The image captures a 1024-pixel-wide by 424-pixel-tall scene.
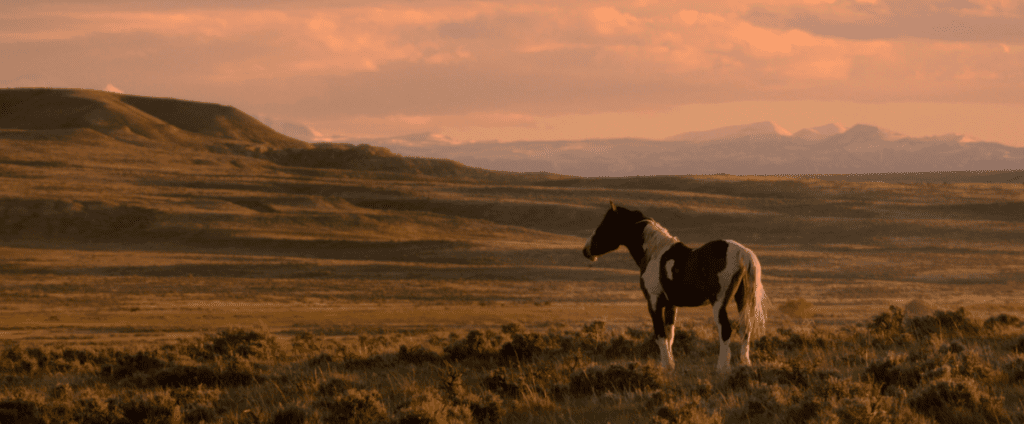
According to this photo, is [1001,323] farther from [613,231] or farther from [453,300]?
[453,300]

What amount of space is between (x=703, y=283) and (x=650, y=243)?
0.87 m

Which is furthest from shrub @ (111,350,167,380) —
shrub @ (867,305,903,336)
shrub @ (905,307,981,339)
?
shrub @ (905,307,981,339)

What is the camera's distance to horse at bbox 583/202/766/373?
8547 millimetres

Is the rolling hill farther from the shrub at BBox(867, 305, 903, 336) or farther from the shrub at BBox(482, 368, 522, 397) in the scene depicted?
the shrub at BBox(482, 368, 522, 397)

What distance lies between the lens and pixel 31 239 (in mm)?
59469

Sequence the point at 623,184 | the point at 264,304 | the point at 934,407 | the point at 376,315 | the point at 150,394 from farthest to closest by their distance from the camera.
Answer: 1. the point at 623,184
2. the point at 264,304
3. the point at 376,315
4. the point at 150,394
5. the point at 934,407

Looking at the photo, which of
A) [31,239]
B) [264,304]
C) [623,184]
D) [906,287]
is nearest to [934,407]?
[264,304]

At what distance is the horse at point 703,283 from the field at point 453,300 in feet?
1.70

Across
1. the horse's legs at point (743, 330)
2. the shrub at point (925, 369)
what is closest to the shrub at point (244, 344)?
the horse's legs at point (743, 330)

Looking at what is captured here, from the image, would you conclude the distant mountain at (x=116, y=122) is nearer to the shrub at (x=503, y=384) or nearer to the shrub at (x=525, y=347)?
the shrub at (x=525, y=347)

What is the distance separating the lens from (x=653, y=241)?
9.23 metres

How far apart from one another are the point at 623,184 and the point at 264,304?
8238cm

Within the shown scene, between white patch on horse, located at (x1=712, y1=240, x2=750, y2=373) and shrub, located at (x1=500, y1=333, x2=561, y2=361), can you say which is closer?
white patch on horse, located at (x1=712, y1=240, x2=750, y2=373)

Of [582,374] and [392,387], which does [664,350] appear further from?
[392,387]
